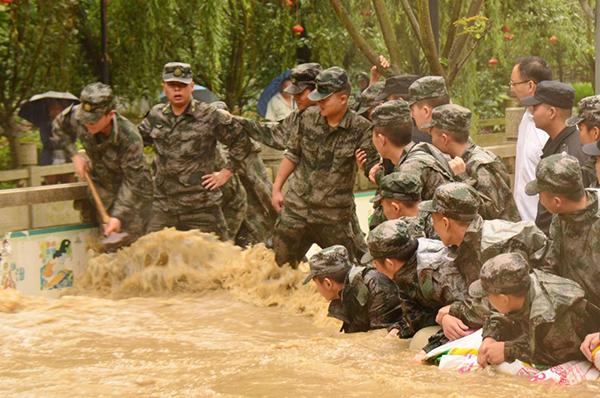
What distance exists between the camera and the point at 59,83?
607 inches

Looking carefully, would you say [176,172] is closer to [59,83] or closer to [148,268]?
[148,268]

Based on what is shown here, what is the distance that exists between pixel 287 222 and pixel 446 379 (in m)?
3.25

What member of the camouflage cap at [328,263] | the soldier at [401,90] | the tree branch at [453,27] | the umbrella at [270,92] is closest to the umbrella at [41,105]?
the umbrella at [270,92]

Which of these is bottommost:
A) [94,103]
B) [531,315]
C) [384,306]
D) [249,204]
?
[384,306]

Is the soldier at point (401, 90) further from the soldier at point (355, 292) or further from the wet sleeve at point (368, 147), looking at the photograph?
the soldier at point (355, 292)

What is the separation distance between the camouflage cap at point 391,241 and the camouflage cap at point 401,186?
0.45 meters

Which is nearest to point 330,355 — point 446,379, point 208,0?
point 446,379

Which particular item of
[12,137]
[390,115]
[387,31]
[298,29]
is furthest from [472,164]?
[298,29]

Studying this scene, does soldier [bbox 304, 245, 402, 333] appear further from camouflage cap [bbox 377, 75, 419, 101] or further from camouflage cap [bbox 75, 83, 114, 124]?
camouflage cap [bbox 75, 83, 114, 124]

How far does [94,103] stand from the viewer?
10.6 m

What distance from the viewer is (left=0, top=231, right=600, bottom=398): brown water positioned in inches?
288

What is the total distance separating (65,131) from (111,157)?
0.53 m

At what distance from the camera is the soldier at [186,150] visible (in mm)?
10797

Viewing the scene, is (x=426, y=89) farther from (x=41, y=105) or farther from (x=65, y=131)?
(x=41, y=105)
